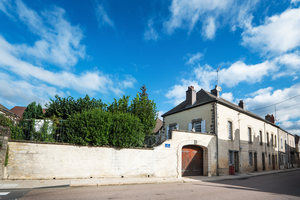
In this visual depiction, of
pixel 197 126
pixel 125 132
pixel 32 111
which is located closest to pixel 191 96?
pixel 197 126

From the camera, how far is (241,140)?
1903cm

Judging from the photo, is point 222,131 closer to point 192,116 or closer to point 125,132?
point 192,116

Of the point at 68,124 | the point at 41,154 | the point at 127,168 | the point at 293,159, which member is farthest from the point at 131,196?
the point at 293,159

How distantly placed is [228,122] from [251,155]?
229 inches

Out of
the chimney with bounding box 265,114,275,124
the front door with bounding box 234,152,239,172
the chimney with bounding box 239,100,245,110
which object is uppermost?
the chimney with bounding box 239,100,245,110

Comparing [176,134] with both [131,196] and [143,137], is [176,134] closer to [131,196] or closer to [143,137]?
[143,137]

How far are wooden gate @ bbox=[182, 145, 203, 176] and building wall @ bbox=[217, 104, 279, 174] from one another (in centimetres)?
208

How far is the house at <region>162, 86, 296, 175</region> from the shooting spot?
50.5 feet

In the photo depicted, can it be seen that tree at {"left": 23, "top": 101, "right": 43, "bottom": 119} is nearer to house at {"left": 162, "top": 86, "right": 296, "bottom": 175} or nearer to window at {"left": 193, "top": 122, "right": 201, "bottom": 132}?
house at {"left": 162, "top": 86, "right": 296, "bottom": 175}

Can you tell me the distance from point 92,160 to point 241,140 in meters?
14.9

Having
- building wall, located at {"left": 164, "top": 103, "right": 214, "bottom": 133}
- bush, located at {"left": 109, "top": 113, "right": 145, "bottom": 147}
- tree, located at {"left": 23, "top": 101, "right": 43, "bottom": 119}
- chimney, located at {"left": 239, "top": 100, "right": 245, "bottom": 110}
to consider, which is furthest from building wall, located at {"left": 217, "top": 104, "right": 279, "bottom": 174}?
tree, located at {"left": 23, "top": 101, "right": 43, "bottom": 119}

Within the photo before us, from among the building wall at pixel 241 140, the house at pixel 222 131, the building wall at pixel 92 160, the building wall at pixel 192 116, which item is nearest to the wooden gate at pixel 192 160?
the house at pixel 222 131

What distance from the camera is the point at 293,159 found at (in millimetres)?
36656

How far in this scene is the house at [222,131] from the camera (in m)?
15.4
